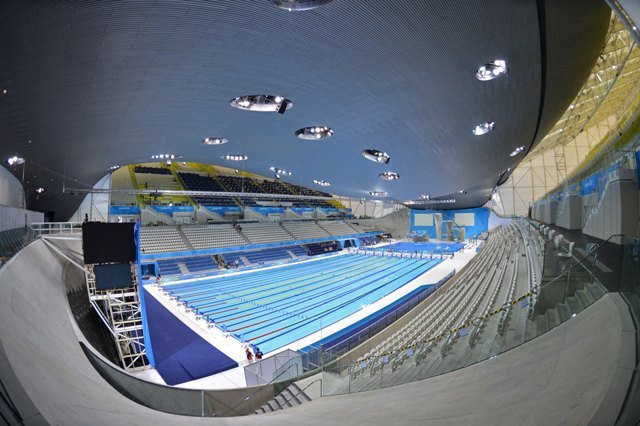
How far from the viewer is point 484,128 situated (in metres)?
10.3

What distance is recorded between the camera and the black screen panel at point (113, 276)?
914 cm

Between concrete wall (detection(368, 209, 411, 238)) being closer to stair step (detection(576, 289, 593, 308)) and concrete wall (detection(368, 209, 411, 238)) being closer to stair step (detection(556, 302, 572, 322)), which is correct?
stair step (detection(556, 302, 572, 322))

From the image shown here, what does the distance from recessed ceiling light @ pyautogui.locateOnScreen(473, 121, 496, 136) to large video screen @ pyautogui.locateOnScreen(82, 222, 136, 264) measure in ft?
38.5

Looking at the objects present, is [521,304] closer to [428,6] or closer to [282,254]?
[428,6]

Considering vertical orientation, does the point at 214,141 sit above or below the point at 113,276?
above

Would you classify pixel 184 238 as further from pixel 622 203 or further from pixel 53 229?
pixel 622 203

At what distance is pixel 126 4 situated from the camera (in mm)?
4426

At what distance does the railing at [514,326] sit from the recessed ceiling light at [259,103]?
7484 millimetres

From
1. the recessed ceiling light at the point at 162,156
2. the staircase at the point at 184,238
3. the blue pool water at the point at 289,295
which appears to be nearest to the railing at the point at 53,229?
the recessed ceiling light at the point at 162,156

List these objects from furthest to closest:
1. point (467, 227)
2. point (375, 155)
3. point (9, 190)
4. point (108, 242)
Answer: point (467, 227) < point (375, 155) < point (9, 190) < point (108, 242)

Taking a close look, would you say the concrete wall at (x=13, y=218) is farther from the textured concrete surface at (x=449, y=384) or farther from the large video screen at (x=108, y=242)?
the textured concrete surface at (x=449, y=384)

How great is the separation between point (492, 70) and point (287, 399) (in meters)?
8.61

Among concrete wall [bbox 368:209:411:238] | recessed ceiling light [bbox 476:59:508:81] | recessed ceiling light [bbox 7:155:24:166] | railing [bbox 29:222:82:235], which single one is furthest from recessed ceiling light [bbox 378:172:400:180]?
concrete wall [bbox 368:209:411:238]

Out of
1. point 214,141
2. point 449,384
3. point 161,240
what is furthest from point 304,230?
point 449,384
